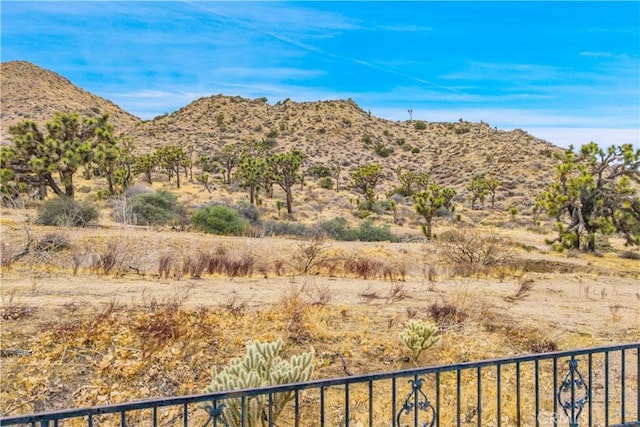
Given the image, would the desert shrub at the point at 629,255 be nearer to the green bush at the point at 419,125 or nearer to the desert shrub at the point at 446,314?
the desert shrub at the point at 446,314

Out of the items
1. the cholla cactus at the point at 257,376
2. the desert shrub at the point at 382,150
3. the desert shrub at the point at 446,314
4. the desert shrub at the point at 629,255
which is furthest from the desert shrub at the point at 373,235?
the desert shrub at the point at 382,150

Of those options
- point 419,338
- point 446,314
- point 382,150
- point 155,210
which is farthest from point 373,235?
point 382,150

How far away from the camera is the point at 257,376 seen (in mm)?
5441

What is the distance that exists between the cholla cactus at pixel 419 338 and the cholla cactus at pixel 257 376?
2776 mm

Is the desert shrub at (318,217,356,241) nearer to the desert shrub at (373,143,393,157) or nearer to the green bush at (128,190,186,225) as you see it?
the green bush at (128,190,186,225)

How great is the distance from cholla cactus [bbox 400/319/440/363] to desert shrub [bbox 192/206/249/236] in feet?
56.0

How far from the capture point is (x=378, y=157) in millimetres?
75500

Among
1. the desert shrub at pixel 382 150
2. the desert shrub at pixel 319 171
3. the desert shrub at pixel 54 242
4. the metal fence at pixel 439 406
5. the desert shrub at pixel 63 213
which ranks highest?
the desert shrub at pixel 382 150

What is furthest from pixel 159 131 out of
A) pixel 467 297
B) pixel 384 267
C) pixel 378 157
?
pixel 467 297

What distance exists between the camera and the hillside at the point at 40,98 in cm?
7069

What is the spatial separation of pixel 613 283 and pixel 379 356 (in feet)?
39.2

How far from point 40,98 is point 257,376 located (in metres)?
84.5

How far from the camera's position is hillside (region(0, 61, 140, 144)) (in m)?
70.7

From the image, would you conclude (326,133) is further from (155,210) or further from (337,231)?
(155,210)
